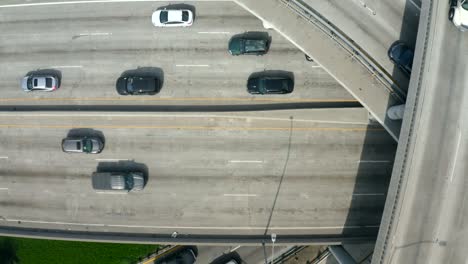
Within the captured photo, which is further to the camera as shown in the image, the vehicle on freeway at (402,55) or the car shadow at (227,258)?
the car shadow at (227,258)

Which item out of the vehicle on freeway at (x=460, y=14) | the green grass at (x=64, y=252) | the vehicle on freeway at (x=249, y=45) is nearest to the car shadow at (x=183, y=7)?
the vehicle on freeway at (x=249, y=45)

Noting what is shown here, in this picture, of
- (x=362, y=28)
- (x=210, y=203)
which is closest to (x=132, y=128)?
(x=210, y=203)

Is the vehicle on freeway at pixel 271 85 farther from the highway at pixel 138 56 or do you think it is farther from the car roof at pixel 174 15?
the car roof at pixel 174 15

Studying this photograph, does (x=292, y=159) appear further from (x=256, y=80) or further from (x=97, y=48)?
(x=97, y=48)

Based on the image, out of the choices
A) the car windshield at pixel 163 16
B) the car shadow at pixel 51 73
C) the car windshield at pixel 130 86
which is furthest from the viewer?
the car shadow at pixel 51 73

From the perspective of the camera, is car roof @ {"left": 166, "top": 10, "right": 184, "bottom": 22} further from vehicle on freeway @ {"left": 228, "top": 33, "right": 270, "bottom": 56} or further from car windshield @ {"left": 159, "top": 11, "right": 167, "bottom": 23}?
vehicle on freeway @ {"left": 228, "top": 33, "right": 270, "bottom": 56}

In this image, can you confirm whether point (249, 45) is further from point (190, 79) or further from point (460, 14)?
point (460, 14)
